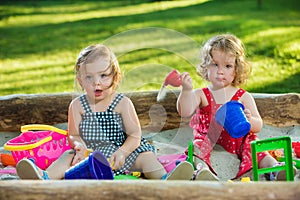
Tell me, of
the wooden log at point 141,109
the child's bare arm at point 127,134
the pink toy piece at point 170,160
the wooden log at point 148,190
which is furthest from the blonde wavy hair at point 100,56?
the wooden log at point 148,190

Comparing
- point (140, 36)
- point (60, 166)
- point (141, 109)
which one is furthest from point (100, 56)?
point (140, 36)

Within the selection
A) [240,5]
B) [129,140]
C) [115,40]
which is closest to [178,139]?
[129,140]

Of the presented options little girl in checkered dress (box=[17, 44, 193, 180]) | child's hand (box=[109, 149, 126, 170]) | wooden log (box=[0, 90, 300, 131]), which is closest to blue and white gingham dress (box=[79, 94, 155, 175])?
little girl in checkered dress (box=[17, 44, 193, 180])

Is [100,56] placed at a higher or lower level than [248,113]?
higher

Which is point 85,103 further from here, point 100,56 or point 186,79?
point 186,79

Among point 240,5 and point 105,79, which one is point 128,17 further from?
point 105,79

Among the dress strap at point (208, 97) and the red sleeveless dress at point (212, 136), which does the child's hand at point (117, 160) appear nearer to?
the red sleeveless dress at point (212, 136)

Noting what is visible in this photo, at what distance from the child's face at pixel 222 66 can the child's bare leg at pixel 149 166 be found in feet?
1.33

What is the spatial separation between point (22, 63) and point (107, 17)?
6.53 feet

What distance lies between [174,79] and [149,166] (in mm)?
323

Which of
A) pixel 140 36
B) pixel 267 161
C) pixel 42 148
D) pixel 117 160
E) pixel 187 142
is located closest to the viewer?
pixel 117 160

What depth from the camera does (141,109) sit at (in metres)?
2.93

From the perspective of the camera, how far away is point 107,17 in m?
6.95

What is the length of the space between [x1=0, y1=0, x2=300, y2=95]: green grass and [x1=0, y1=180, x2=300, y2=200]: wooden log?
2.31 ft
